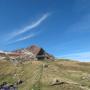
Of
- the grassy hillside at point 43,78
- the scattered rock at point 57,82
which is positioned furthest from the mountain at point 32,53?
the scattered rock at point 57,82

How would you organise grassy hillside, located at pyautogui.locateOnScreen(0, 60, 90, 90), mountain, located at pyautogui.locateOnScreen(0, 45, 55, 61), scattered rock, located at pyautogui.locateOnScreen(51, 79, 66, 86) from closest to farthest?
grassy hillside, located at pyautogui.locateOnScreen(0, 60, 90, 90), scattered rock, located at pyautogui.locateOnScreen(51, 79, 66, 86), mountain, located at pyautogui.locateOnScreen(0, 45, 55, 61)

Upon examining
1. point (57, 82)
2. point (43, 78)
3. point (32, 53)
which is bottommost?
point (57, 82)

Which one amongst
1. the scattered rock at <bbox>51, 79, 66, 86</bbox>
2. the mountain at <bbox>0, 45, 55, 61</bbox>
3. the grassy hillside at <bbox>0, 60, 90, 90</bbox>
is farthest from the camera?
the mountain at <bbox>0, 45, 55, 61</bbox>

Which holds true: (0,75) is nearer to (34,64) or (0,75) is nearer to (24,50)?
(34,64)

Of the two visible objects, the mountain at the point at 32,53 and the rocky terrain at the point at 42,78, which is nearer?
the rocky terrain at the point at 42,78

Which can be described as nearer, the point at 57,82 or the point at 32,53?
the point at 57,82

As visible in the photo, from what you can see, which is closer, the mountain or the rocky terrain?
the rocky terrain

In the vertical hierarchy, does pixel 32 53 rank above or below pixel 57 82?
above

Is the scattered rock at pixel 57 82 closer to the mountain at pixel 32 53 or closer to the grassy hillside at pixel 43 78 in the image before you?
→ the grassy hillside at pixel 43 78

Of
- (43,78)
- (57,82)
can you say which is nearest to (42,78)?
(43,78)

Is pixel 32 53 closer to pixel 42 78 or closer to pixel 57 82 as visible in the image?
pixel 42 78

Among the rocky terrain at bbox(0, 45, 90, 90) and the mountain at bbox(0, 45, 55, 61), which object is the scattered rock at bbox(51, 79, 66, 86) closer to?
the rocky terrain at bbox(0, 45, 90, 90)

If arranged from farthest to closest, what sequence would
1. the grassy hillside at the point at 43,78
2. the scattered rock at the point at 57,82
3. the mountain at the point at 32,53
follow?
the mountain at the point at 32,53
the scattered rock at the point at 57,82
the grassy hillside at the point at 43,78

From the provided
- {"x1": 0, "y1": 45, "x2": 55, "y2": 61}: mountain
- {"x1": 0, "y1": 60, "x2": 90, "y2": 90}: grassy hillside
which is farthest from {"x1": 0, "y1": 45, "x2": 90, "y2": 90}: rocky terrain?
{"x1": 0, "y1": 45, "x2": 55, "y2": 61}: mountain
